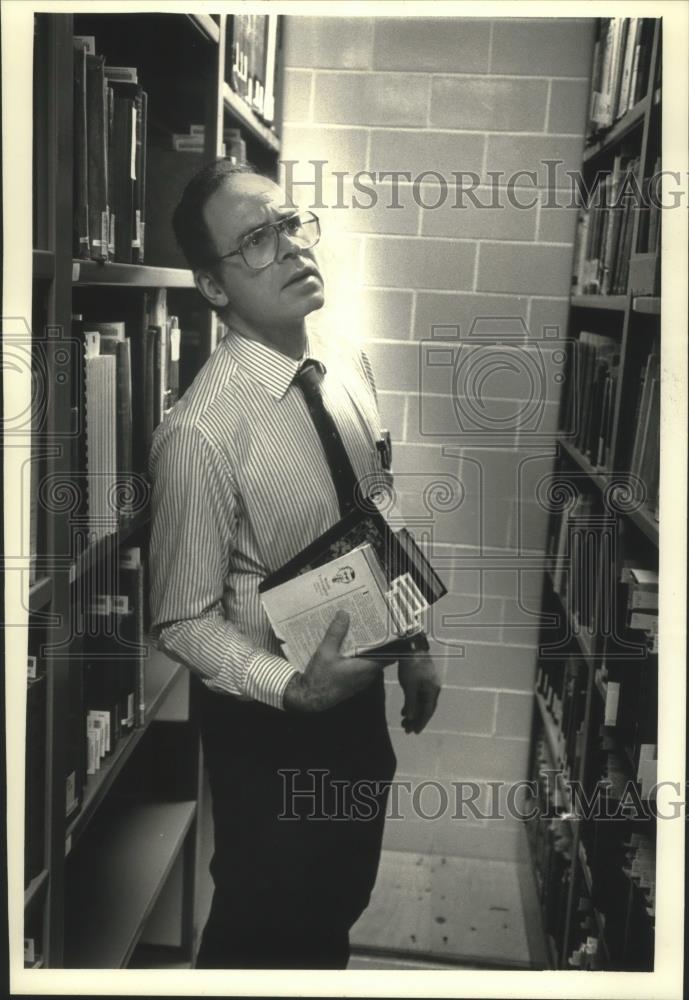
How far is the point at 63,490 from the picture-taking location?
3.88 feet

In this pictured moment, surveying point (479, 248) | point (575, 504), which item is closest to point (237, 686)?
point (575, 504)

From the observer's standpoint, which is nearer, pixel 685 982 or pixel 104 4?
pixel 104 4

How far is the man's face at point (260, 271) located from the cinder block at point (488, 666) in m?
0.52

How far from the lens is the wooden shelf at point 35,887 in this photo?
1.21m

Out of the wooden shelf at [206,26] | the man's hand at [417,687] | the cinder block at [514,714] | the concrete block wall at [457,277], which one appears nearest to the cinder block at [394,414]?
the concrete block wall at [457,277]

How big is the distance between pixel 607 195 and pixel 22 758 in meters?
1.01

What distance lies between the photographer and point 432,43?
1.20 meters

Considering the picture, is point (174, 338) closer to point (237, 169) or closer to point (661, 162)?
point (237, 169)

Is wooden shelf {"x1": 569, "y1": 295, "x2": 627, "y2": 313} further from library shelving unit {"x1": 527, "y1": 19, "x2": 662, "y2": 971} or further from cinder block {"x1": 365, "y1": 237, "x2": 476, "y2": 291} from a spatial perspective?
cinder block {"x1": 365, "y1": 237, "x2": 476, "y2": 291}

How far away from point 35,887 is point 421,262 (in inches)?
37.4

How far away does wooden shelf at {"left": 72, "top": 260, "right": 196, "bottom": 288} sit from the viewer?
1203 mm

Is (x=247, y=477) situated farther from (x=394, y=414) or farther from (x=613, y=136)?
(x=613, y=136)

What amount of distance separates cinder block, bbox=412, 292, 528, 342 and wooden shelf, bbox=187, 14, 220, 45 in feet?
1.52

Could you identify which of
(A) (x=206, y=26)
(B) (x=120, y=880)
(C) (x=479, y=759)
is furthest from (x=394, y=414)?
(B) (x=120, y=880)
